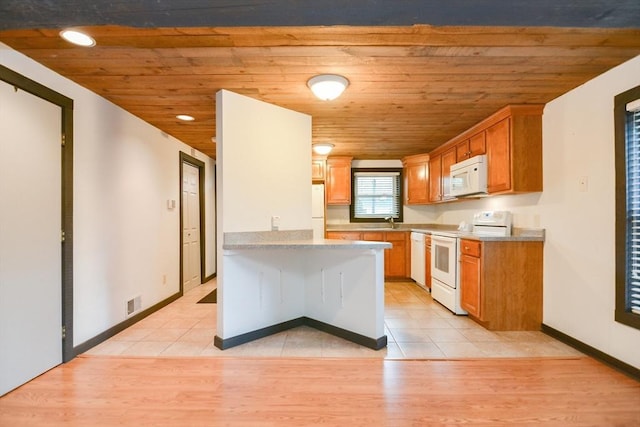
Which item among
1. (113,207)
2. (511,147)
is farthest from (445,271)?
(113,207)

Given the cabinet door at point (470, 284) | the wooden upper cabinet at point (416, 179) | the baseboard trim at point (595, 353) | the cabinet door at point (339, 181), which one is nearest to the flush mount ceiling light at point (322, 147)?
the cabinet door at point (339, 181)

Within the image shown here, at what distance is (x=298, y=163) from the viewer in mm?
3043

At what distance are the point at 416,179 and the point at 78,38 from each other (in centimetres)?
478

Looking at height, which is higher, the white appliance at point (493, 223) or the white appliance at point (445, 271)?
the white appliance at point (493, 223)

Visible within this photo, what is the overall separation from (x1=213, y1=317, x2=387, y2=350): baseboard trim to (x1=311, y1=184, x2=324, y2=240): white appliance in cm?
214

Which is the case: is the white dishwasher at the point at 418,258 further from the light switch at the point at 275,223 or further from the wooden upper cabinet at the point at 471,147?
the light switch at the point at 275,223

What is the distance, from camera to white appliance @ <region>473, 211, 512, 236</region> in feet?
10.5

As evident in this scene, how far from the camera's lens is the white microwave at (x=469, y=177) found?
3.38 meters

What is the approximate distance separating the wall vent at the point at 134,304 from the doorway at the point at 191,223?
97cm

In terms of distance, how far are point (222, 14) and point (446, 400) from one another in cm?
245

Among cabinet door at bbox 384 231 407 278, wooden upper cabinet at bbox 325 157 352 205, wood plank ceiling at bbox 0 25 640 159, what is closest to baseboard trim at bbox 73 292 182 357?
wood plank ceiling at bbox 0 25 640 159

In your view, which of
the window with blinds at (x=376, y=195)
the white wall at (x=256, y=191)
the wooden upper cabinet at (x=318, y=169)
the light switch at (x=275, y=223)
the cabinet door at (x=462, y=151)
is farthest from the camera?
the window with blinds at (x=376, y=195)

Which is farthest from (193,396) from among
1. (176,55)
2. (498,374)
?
(176,55)

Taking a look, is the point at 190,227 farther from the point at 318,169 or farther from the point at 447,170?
the point at 447,170
